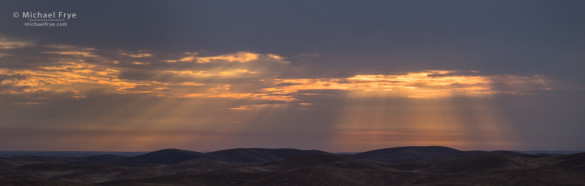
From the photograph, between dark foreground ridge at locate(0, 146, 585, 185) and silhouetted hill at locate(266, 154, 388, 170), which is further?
silhouetted hill at locate(266, 154, 388, 170)

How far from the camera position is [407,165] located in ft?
552

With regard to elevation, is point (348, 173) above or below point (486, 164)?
below

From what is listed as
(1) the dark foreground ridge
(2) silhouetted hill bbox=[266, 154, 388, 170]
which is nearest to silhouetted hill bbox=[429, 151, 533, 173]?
(1) the dark foreground ridge

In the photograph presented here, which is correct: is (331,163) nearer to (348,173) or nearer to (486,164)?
(486,164)

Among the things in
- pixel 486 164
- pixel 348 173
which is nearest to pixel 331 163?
pixel 486 164

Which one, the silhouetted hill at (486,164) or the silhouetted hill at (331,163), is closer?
the silhouetted hill at (486,164)

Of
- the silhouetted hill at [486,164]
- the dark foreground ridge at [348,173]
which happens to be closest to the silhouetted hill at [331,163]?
the dark foreground ridge at [348,173]

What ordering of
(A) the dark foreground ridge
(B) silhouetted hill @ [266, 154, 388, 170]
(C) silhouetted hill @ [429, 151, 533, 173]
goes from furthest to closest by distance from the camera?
(B) silhouetted hill @ [266, 154, 388, 170] < (C) silhouetted hill @ [429, 151, 533, 173] < (A) the dark foreground ridge

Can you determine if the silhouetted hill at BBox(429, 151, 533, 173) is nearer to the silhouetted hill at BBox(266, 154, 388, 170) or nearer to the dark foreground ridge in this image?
the dark foreground ridge

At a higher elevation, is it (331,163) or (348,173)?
(331,163)

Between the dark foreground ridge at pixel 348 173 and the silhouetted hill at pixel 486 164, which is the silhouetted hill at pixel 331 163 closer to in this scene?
the dark foreground ridge at pixel 348 173

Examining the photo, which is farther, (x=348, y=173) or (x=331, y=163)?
(x=331, y=163)

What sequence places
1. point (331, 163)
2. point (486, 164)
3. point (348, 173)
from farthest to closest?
point (331, 163)
point (486, 164)
point (348, 173)

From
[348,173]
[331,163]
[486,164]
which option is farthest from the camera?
[331,163]
